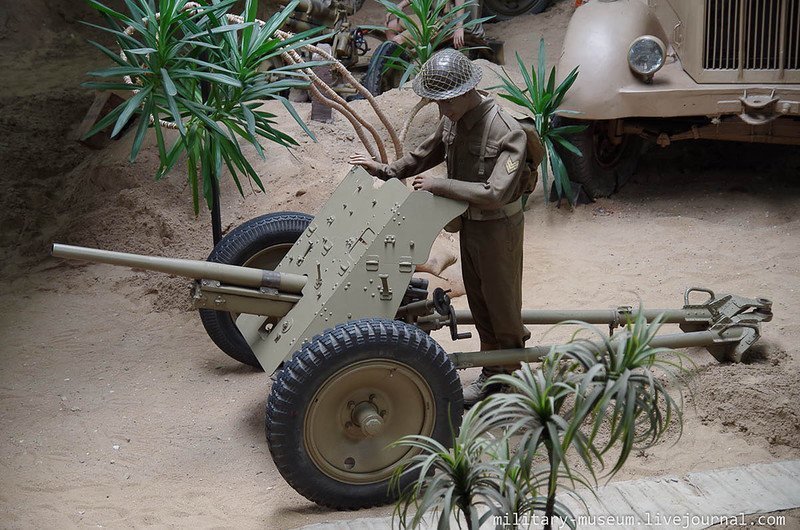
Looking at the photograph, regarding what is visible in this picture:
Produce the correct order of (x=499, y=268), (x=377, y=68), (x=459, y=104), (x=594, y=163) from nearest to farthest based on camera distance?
(x=459, y=104) → (x=499, y=268) → (x=594, y=163) → (x=377, y=68)

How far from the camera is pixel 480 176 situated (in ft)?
15.3

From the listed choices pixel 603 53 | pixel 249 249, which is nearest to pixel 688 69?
pixel 603 53

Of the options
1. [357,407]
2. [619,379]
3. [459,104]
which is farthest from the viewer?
[459,104]

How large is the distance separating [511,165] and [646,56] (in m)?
3.38

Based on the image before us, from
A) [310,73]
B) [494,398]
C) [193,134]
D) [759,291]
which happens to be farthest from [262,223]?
[759,291]

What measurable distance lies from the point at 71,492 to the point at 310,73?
125 inches

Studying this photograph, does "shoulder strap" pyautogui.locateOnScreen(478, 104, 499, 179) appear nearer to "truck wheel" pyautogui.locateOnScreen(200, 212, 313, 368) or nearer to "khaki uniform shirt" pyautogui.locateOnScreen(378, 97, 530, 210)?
"khaki uniform shirt" pyautogui.locateOnScreen(378, 97, 530, 210)

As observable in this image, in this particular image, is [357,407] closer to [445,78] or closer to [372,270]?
[372,270]

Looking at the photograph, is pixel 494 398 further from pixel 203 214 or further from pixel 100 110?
pixel 100 110

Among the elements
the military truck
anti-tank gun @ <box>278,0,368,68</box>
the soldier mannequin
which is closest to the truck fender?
the military truck

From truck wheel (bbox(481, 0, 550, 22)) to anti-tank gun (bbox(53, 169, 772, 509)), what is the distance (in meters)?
8.14

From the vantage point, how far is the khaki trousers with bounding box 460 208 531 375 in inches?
185

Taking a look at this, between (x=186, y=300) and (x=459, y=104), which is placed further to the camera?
(x=186, y=300)

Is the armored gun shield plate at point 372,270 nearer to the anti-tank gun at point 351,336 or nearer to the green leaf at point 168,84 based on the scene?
the anti-tank gun at point 351,336
